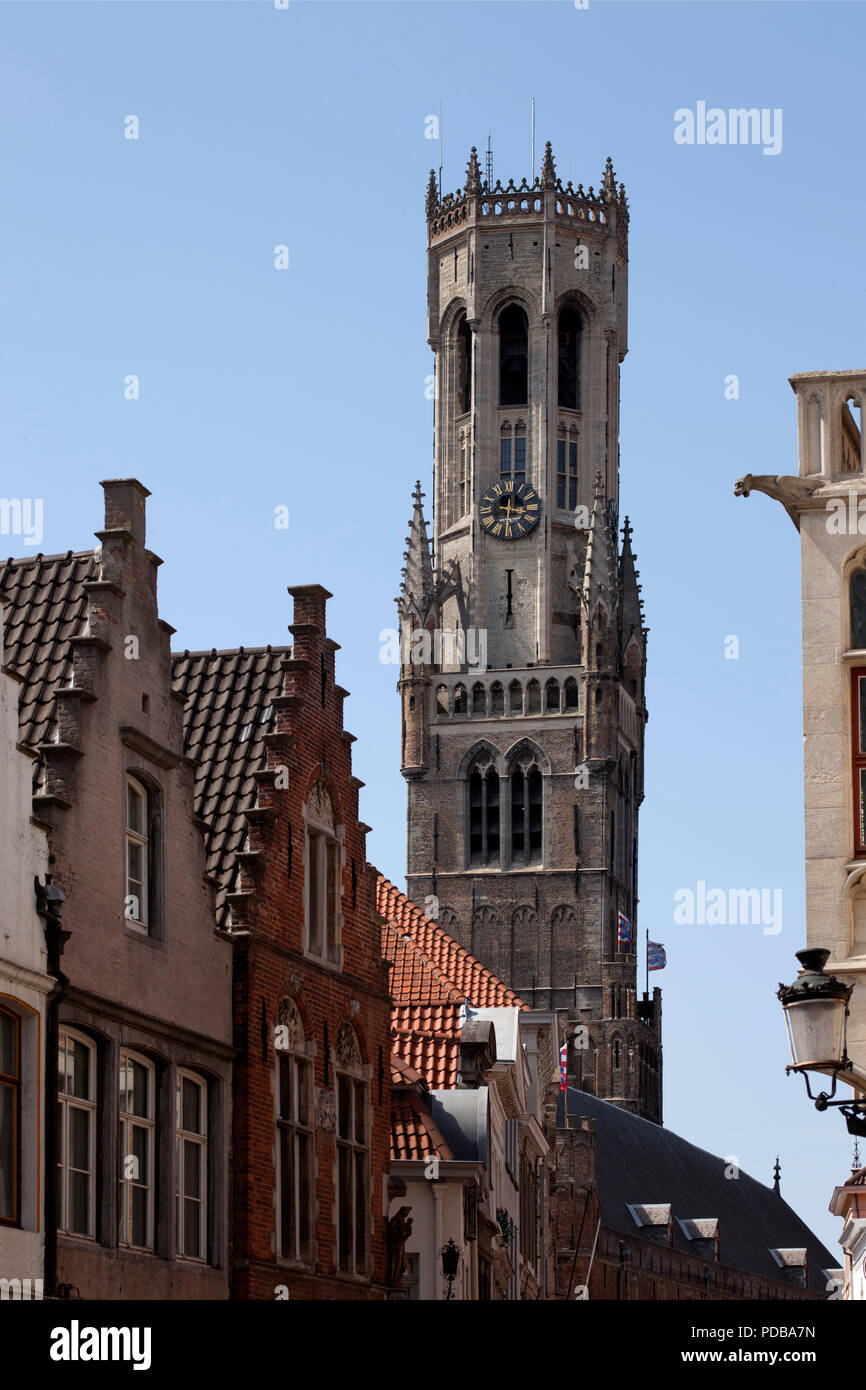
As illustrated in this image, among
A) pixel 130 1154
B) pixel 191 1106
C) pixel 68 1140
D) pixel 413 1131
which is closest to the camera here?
pixel 68 1140

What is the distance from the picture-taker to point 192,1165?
1051 inches

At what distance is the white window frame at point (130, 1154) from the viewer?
80.6 ft

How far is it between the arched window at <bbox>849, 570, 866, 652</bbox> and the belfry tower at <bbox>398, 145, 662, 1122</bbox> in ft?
310

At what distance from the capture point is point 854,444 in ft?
78.5

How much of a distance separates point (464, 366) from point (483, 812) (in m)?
23.4

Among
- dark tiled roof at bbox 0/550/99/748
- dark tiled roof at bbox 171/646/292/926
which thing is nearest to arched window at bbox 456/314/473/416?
dark tiled roof at bbox 171/646/292/926

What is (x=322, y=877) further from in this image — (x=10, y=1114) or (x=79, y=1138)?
(x=10, y=1114)

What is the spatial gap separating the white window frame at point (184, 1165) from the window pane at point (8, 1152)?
409 centimetres

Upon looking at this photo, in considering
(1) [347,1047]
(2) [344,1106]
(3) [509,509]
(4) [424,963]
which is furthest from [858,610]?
(3) [509,509]

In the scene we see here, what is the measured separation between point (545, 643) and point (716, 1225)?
27822 mm

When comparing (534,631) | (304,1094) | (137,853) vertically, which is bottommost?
(304,1094)

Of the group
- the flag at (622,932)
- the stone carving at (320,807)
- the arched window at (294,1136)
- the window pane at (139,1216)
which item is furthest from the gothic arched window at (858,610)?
the flag at (622,932)
